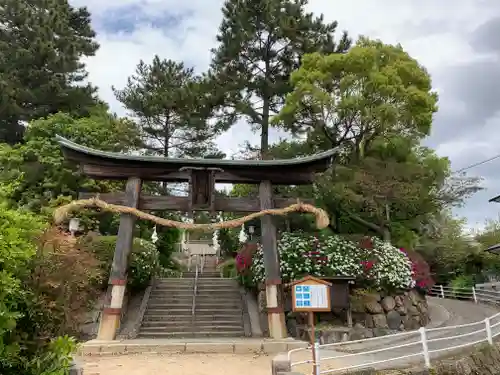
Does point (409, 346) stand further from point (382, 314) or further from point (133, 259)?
point (133, 259)

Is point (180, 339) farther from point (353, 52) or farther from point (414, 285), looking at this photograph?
point (353, 52)

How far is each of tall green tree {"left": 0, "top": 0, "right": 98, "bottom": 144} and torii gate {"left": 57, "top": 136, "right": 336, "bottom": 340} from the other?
11.7 meters

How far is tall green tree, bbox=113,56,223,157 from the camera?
2127 cm

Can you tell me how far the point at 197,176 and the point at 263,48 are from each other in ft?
37.4

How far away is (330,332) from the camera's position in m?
12.1

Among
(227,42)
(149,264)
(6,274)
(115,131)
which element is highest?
(227,42)

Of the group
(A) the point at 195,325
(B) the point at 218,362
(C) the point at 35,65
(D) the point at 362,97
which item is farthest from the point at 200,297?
(C) the point at 35,65

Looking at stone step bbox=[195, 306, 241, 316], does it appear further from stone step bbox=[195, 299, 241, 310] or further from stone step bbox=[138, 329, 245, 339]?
stone step bbox=[138, 329, 245, 339]

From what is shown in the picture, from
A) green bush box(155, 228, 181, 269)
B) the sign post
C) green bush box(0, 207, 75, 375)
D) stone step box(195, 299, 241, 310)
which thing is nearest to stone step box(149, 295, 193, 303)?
stone step box(195, 299, 241, 310)

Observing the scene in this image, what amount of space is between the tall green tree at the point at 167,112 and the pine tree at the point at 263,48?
1.66 m

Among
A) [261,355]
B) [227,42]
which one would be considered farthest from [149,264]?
[227,42]

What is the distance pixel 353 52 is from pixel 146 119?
12.2 metres

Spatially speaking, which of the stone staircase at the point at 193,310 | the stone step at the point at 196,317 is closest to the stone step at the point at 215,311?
the stone staircase at the point at 193,310

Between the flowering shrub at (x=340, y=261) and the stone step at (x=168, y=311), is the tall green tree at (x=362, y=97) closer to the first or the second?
the flowering shrub at (x=340, y=261)
